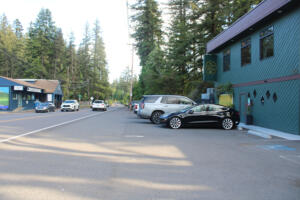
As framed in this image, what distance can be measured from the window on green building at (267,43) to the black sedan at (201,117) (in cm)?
412

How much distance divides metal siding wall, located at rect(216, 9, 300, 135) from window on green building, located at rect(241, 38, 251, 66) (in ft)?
1.72

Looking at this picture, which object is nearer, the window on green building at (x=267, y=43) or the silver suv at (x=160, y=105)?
the window on green building at (x=267, y=43)

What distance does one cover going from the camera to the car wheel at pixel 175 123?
15273mm

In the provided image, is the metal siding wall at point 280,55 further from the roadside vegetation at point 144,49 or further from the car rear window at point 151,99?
the roadside vegetation at point 144,49

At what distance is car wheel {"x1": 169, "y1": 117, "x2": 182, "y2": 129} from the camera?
50.1ft

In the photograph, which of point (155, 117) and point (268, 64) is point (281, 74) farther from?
point (155, 117)

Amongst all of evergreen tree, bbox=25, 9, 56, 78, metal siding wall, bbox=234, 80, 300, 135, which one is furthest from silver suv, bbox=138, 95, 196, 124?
evergreen tree, bbox=25, 9, 56, 78

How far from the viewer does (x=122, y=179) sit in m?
5.49

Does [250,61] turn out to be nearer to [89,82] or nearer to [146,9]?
[146,9]

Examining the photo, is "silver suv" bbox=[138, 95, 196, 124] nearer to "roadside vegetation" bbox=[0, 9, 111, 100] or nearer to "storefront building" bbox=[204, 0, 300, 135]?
"storefront building" bbox=[204, 0, 300, 135]

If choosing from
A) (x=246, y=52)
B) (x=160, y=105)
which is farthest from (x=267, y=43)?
(x=160, y=105)

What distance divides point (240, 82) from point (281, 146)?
1053cm

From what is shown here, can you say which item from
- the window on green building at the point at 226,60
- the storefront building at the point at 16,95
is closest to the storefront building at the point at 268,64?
the window on green building at the point at 226,60

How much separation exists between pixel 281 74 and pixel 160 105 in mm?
7363
